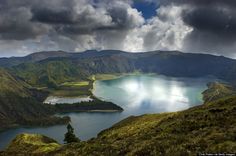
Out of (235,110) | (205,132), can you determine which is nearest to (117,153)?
(205,132)

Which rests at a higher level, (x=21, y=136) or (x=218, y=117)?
(x=218, y=117)

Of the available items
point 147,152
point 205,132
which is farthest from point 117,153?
point 205,132

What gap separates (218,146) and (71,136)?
12821 centimetres

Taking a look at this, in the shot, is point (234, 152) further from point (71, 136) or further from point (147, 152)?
point (71, 136)

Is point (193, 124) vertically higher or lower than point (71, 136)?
higher

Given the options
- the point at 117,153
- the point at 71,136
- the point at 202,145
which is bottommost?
the point at 71,136

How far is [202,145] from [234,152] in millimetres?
8540

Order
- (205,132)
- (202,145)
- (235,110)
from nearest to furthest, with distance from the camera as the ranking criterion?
(202,145)
(205,132)
(235,110)

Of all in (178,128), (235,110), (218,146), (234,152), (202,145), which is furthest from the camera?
(235,110)

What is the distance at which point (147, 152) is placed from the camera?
44406 mm

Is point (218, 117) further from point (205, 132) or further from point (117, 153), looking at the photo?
point (117, 153)

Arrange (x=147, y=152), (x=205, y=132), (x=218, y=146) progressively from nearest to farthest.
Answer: (x=218, y=146)
(x=147, y=152)
(x=205, y=132)

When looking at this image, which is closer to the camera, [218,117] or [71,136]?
[218,117]

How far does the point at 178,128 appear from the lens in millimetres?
60562
